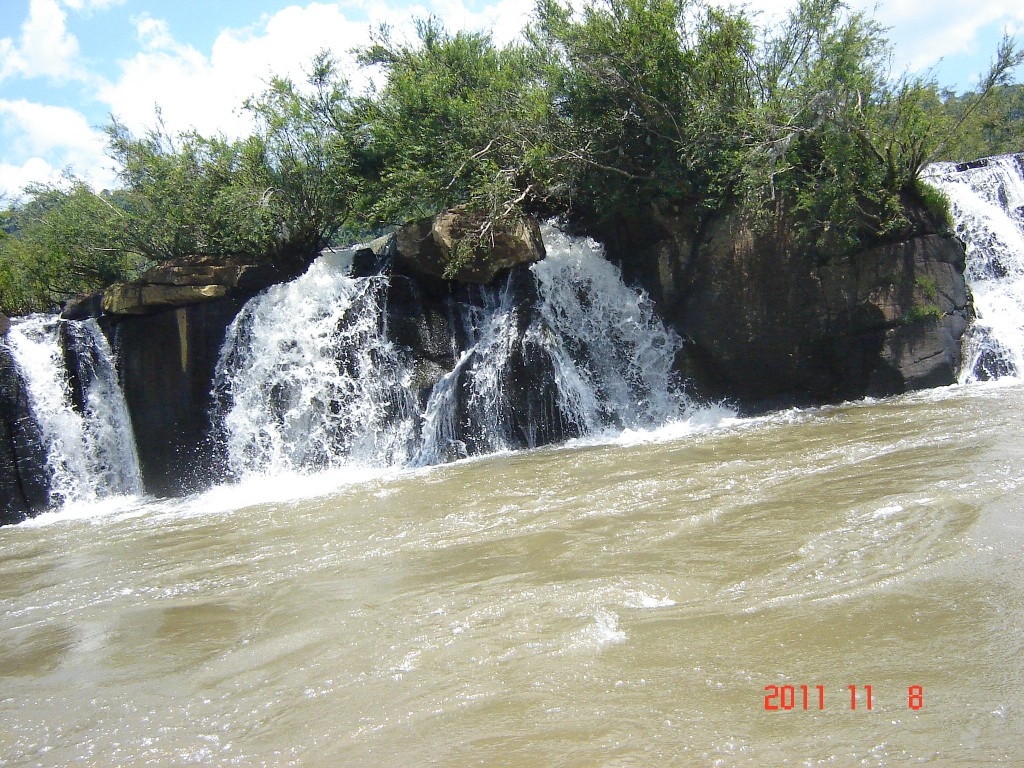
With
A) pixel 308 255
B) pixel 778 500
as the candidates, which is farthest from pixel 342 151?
pixel 778 500

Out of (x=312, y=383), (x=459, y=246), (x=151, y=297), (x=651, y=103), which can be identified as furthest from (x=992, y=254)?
(x=151, y=297)

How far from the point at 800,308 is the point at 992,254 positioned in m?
3.27

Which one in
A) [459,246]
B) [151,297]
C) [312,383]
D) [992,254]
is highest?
[151,297]

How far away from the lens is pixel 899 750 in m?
2.59

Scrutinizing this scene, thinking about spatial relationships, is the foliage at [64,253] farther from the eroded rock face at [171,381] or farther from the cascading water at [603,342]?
the cascading water at [603,342]

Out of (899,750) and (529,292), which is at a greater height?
(529,292)

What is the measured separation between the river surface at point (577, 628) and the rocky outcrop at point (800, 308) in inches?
152

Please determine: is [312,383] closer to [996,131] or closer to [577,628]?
[577,628]

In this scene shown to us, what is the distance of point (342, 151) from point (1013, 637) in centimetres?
1213

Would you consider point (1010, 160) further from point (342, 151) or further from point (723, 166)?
point (342, 151)

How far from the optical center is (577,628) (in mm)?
3834

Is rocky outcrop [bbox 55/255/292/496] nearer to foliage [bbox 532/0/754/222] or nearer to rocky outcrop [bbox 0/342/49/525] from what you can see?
rocky outcrop [bbox 0/342/49/525]

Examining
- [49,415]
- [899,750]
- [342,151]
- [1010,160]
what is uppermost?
[342,151]

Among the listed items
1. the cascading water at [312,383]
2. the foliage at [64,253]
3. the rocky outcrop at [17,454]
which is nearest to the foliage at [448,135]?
the cascading water at [312,383]
